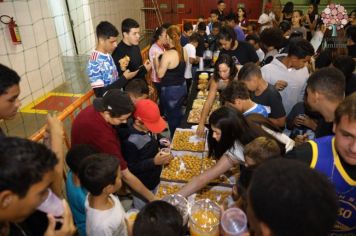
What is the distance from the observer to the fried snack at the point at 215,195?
2220 mm

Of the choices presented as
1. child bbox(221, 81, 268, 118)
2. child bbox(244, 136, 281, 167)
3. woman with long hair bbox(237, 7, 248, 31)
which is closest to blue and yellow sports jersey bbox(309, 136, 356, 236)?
child bbox(244, 136, 281, 167)

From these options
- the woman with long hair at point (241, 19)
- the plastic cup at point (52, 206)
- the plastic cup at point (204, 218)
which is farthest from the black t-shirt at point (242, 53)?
the woman with long hair at point (241, 19)

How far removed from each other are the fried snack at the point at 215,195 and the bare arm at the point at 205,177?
103 mm

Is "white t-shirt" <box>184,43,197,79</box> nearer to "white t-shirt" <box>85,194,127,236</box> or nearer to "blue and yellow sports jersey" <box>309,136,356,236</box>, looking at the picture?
"white t-shirt" <box>85,194,127,236</box>

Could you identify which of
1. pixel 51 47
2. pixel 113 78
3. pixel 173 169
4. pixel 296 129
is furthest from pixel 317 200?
pixel 51 47

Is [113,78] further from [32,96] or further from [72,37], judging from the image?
[72,37]

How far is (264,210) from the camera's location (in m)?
0.91

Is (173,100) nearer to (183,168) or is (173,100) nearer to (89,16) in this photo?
(183,168)

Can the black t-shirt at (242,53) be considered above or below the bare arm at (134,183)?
above

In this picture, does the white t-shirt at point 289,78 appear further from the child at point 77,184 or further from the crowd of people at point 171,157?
the child at point 77,184

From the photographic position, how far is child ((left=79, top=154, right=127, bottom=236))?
1756 millimetres

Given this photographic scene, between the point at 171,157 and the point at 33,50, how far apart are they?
232 inches

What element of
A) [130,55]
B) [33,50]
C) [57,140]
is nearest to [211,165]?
[57,140]

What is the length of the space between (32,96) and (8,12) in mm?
1998
